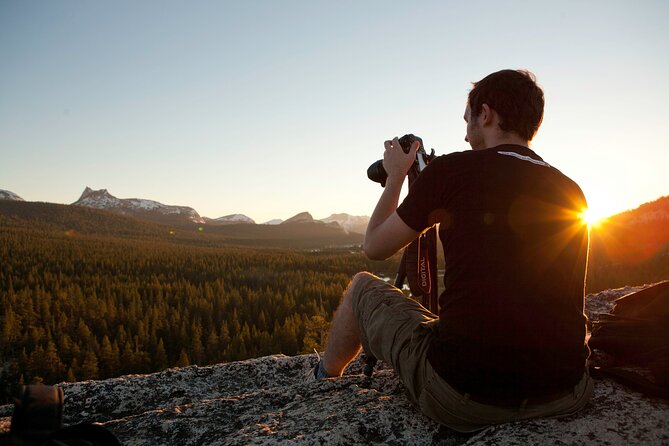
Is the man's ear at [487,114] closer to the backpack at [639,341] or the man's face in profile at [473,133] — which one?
the man's face in profile at [473,133]

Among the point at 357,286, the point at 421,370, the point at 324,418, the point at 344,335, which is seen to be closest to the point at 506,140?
the point at 421,370

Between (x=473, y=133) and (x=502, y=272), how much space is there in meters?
0.80

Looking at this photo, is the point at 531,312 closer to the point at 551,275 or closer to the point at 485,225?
the point at 551,275

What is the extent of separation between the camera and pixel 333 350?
2.94 metres

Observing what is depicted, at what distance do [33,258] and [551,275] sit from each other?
195 feet

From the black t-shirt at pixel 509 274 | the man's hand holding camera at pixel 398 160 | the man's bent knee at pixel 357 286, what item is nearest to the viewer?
the black t-shirt at pixel 509 274

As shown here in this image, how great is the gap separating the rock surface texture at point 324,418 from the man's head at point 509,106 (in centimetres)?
137

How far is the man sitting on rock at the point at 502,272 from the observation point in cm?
166

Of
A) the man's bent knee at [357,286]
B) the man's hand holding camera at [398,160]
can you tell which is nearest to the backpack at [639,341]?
the man's bent knee at [357,286]

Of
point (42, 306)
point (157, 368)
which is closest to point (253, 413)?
point (157, 368)

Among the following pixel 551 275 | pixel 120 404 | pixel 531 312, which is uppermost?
pixel 551 275

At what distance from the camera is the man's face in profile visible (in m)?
2.05

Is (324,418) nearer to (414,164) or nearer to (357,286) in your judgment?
(357,286)

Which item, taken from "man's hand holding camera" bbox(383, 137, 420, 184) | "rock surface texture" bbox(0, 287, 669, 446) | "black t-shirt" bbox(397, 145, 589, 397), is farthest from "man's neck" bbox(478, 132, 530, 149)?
"rock surface texture" bbox(0, 287, 669, 446)
